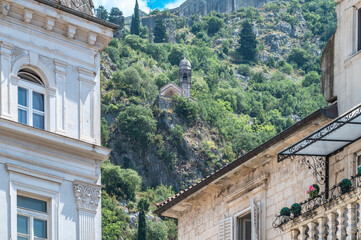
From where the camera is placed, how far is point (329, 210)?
21.0 metres

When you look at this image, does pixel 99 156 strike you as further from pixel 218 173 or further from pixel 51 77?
pixel 218 173

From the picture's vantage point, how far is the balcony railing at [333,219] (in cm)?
2034

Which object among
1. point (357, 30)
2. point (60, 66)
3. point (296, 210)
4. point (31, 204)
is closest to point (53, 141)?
point (31, 204)

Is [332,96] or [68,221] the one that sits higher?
[332,96]

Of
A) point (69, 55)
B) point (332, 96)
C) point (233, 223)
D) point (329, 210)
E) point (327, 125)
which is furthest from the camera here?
point (233, 223)

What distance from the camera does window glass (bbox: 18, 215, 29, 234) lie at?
24.3m

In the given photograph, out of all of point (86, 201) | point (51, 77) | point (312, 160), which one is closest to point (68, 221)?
point (86, 201)

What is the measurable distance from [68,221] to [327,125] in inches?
226

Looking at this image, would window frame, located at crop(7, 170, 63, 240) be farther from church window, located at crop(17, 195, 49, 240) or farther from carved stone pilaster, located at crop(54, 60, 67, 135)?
carved stone pilaster, located at crop(54, 60, 67, 135)

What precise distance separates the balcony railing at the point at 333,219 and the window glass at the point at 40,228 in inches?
191

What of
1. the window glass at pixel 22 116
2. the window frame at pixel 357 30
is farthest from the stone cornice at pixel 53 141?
the window frame at pixel 357 30

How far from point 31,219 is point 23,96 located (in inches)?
102

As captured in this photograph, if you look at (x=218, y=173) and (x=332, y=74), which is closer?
(x=332, y=74)

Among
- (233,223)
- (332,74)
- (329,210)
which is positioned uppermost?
(332,74)
